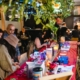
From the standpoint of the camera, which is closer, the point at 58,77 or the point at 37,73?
the point at 58,77

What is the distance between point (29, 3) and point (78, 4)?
10.5 metres

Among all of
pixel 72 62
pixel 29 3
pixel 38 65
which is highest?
pixel 29 3

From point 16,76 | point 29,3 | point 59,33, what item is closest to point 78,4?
point 59,33

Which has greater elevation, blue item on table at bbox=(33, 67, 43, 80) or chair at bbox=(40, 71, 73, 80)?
chair at bbox=(40, 71, 73, 80)

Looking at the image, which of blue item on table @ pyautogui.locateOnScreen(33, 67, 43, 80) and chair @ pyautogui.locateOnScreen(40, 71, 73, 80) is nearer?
chair @ pyautogui.locateOnScreen(40, 71, 73, 80)

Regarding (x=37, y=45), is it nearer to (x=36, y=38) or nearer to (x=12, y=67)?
(x=36, y=38)

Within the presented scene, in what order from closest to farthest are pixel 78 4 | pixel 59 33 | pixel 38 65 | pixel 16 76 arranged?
pixel 38 65, pixel 16 76, pixel 59 33, pixel 78 4

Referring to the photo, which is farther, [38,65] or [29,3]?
[38,65]

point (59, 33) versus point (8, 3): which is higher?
point (8, 3)

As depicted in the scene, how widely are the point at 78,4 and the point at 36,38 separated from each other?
751 cm

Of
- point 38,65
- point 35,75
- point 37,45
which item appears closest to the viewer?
point 35,75

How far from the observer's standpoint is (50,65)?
2.40m

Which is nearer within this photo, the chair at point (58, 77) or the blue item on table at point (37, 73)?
the chair at point (58, 77)

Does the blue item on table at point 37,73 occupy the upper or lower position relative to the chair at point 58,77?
lower
